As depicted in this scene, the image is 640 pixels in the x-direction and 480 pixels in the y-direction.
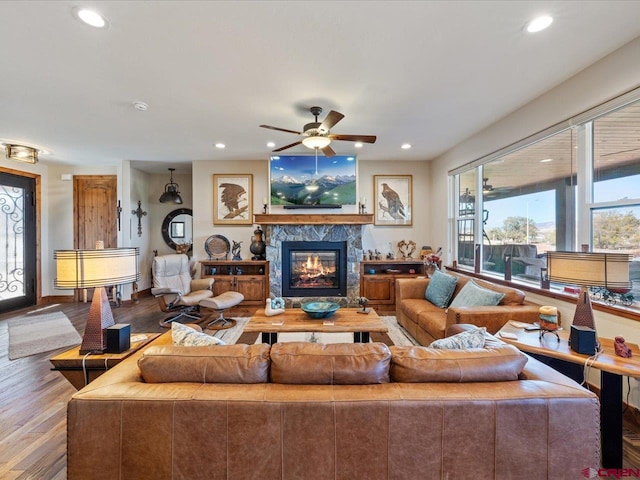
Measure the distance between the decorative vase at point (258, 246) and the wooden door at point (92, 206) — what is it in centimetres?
298

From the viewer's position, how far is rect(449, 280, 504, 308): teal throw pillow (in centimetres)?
289

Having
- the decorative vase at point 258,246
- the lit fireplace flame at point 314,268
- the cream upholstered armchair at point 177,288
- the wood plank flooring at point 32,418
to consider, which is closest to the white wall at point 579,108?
the lit fireplace flame at point 314,268

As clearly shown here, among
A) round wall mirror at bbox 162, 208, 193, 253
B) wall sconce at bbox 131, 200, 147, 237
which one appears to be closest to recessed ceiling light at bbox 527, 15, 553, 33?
round wall mirror at bbox 162, 208, 193, 253

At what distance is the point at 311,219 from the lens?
5.04 metres

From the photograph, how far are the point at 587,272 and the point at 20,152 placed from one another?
691 cm

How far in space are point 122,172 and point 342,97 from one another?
490 centimetres

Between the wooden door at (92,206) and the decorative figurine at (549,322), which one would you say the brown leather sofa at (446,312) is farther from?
the wooden door at (92,206)

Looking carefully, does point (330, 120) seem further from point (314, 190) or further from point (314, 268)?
point (314, 268)

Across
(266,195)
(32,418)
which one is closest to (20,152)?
(266,195)

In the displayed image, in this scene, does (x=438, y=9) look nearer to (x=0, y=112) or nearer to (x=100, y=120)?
(x=100, y=120)

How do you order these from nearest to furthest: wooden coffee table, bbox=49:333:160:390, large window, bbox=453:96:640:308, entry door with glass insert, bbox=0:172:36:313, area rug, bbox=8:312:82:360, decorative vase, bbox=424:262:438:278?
1. wooden coffee table, bbox=49:333:160:390
2. large window, bbox=453:96:640:308
3. area rug, bbox=8:312:82:360
4. decorative vase, bbox=424:262:438:278
5. entry door with glass insert, bbox=0:172:36:313

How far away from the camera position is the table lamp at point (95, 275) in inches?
68.7

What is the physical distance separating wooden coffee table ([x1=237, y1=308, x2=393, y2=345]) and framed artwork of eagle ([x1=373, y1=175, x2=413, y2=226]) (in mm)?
2802

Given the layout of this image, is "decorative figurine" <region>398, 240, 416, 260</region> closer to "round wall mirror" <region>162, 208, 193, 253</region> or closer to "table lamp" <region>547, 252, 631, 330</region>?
"table lamp" <region>547, 252, 631, 330</region>
